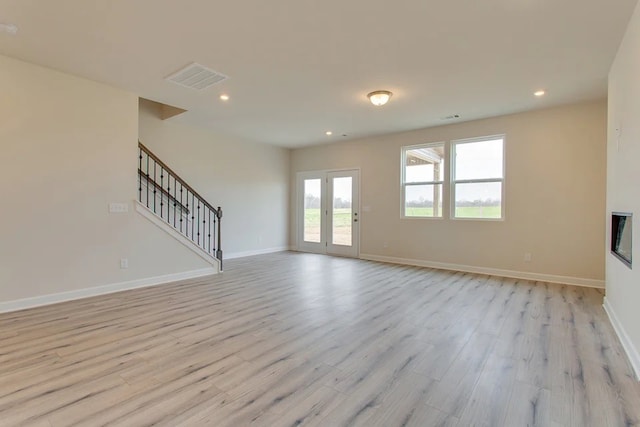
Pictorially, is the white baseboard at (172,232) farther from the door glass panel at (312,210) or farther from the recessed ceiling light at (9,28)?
the door glass panel at (312,210)

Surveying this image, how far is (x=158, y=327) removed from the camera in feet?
9.79

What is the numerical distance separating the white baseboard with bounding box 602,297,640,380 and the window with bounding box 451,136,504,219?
2429 millimetres

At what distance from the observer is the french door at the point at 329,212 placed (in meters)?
7.45

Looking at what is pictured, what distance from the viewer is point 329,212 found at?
7.93 metres

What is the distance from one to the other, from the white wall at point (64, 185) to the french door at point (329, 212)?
4.34 meters

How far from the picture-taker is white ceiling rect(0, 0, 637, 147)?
2.54 metres

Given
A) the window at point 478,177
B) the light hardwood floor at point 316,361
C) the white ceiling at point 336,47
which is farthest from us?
the window at point 478,177

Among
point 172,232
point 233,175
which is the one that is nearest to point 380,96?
point 172,232

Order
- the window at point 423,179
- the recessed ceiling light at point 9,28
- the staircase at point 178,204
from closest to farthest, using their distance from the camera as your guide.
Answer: the recessed ceiling light at point 9,28, the staircase at point 178,204, the window at point 423,179

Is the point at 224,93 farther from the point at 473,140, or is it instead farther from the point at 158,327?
the point at 473,140

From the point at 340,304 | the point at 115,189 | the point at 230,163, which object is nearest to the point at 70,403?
the point at 340,304

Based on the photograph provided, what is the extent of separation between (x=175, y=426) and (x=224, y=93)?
4074 millimetres

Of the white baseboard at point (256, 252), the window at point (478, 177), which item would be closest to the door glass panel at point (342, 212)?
the white baseboard at point (256, 252)

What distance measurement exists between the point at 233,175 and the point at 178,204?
1.61 m
